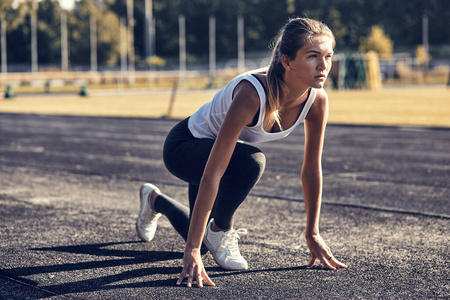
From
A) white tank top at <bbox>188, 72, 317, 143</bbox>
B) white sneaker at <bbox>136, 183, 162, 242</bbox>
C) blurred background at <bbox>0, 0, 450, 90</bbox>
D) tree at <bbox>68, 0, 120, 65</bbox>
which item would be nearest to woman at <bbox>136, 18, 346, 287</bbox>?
white tank top at <bbox>188, 72, 317, 143</bbox>

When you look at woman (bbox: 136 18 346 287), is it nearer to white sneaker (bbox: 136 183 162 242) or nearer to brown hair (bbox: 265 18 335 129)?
brown hair (bbox: 265 18 335 129)

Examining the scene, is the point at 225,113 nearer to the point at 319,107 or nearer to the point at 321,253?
the point at 319,107

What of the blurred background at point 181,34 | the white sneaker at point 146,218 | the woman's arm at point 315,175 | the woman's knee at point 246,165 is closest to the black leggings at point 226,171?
the woman's knee at point 246,165

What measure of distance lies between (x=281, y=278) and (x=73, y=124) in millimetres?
13537

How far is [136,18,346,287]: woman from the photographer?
3.35m

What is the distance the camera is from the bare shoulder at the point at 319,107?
12.1 ft

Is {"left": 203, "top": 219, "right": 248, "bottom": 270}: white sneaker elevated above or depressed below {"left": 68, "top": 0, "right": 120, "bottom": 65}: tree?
above

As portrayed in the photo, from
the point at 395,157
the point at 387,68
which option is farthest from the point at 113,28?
the point at 395,157

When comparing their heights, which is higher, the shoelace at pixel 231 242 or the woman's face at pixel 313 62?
the woman's face at pixel 313 62

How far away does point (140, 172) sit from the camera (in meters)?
8.20

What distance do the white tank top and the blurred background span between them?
51185mm

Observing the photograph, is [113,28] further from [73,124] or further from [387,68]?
[73,124]

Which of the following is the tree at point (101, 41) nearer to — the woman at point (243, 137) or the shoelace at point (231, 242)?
the woman at point (243, 137)

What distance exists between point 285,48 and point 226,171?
2.43 ft
